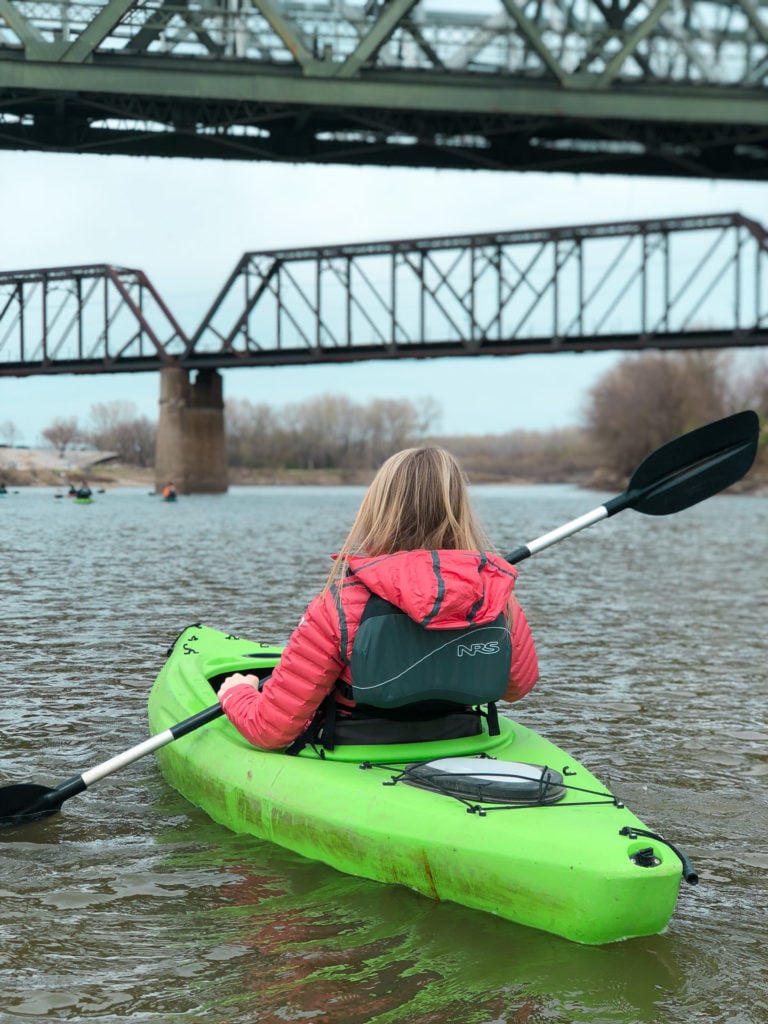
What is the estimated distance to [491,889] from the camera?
3.65 m

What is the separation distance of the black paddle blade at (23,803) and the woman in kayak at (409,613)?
3.90ft

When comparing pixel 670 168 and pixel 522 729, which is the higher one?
pixel 670 168

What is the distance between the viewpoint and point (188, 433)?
58219mm

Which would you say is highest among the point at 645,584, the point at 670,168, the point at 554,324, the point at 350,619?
the point at 670,168

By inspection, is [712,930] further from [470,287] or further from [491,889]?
[470,287]

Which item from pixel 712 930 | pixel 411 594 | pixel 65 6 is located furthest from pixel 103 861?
pixel 65 6

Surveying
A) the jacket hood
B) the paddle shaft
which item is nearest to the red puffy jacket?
the jacket hood

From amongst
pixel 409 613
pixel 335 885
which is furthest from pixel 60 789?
pixel 409 613

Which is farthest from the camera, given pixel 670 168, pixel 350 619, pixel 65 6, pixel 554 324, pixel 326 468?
pixel 326 468

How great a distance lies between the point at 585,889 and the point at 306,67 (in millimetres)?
26668

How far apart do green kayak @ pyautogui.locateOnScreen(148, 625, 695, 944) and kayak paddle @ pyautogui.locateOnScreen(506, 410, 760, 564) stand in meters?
1.94

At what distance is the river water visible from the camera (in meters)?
3.23

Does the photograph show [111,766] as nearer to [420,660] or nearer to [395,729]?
[395,729]

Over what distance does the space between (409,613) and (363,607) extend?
0.76 ft
